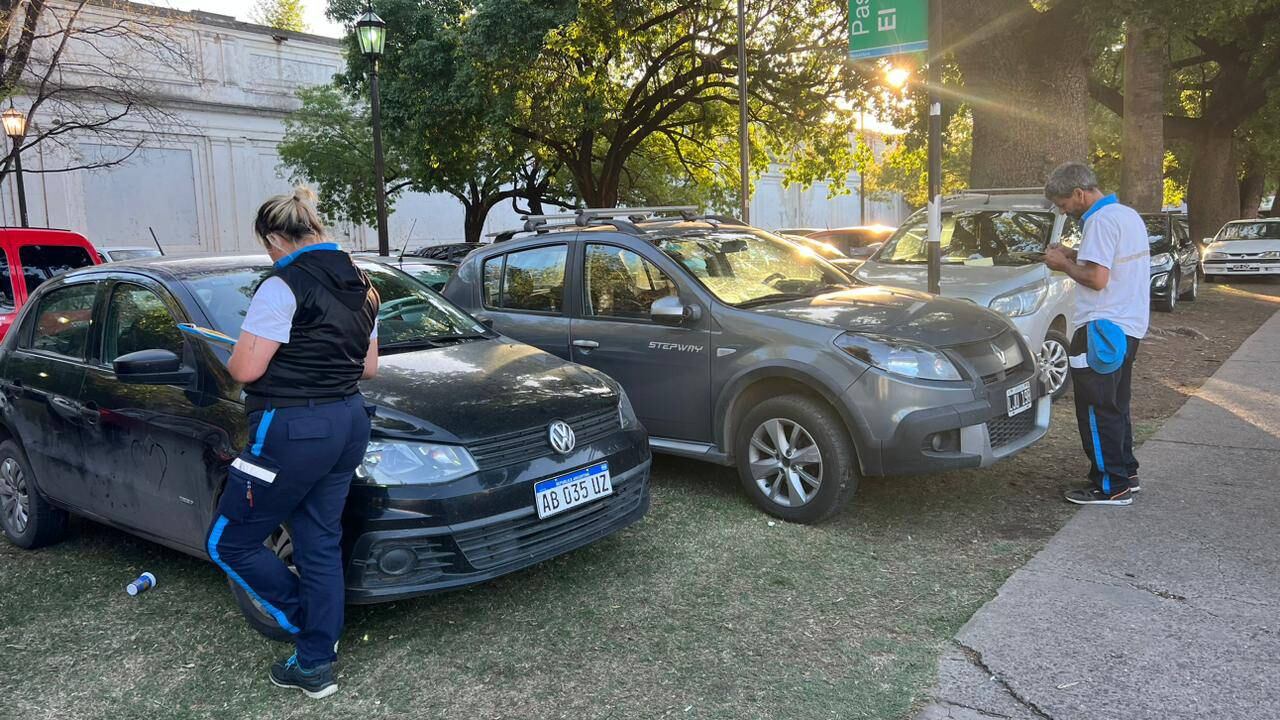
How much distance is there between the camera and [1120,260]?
5.07 m

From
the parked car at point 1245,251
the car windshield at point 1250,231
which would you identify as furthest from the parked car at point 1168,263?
the car windshield at point 1250,231

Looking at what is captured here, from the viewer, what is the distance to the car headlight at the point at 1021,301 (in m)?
7.43

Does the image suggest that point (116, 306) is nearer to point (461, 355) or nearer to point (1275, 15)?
point (461, 355)

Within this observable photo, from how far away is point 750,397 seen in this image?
17.2 feet

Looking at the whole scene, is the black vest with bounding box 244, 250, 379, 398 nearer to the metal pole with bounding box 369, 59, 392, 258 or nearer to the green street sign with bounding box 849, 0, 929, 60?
the green street sign with bounding box 849, 0, 929, 60

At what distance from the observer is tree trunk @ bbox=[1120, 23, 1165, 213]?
Result: 16.0 metres

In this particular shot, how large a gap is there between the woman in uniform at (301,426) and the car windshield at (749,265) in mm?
2607

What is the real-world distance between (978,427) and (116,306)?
14.5 ft

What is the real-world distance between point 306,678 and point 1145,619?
10.9 feet

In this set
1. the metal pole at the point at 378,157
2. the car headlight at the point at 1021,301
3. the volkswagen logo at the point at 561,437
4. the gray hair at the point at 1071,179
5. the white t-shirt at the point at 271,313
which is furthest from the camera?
the metal pole at the point at 378,157

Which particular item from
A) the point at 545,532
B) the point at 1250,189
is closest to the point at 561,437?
the point at 545,532

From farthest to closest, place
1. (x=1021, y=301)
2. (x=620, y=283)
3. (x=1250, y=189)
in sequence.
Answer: (x=1250, y=189) → (x=1021, y=301) → (x=620, y=283)

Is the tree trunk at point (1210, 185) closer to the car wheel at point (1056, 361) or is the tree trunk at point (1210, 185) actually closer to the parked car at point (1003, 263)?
the parked car at point (1003, 263)

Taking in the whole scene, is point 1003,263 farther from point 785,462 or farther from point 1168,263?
point 1168,263
